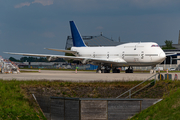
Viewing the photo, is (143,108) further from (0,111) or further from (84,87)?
(0,111)

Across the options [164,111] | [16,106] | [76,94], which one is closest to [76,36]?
[76,94]

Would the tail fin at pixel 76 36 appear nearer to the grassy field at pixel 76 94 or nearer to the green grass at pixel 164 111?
the grassy field at pixel 76 94

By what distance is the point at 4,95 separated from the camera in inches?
667

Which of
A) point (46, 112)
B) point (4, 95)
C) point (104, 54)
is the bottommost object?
point (46, 112)

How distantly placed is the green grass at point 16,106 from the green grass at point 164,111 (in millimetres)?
5983

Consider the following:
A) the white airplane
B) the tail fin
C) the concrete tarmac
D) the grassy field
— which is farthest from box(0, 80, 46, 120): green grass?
the tail fin

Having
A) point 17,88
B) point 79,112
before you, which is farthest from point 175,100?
point 17,88

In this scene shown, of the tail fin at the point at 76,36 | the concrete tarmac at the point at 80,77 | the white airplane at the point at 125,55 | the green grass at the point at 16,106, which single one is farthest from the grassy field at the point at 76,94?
the tail fin at the point at 76,36

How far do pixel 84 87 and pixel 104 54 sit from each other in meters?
29.1

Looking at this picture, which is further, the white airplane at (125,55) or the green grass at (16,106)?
the white airplane at (125,55)

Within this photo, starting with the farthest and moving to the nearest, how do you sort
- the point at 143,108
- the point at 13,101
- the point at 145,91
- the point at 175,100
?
the point at 145,91 → the point at 13,101 → the point at 143,108 → the point at 175,100

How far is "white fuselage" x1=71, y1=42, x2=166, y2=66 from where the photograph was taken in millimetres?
41909

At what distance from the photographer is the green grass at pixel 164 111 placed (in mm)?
11883

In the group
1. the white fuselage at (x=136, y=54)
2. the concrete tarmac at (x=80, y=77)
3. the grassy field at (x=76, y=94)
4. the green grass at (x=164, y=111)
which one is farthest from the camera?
the white fuselage at (x=136, y=54)
